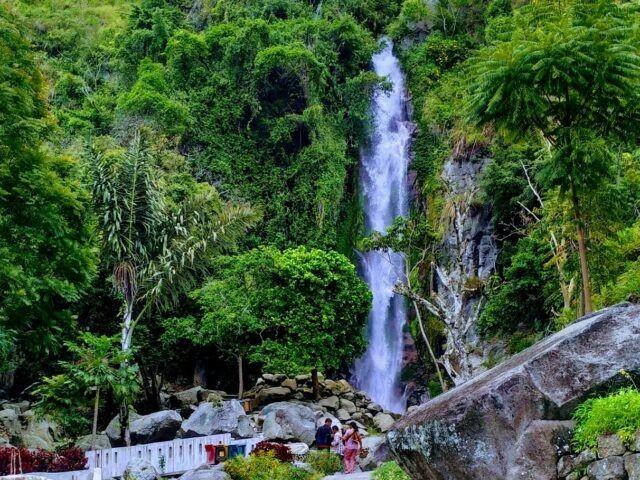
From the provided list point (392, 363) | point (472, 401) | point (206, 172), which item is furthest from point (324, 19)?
point (472, 401)

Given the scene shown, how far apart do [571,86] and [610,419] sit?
6.82 meters

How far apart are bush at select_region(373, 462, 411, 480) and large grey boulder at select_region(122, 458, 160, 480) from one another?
4.29 meters

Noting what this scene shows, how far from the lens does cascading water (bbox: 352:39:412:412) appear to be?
26.8 m

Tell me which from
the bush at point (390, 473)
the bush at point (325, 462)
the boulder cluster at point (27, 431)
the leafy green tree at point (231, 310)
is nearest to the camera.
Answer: the bush at point (390, 473)

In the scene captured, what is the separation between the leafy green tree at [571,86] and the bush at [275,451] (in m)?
7.07

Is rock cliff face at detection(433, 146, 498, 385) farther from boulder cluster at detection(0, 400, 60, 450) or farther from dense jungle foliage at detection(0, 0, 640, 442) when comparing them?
Answer: boulder cluster at detection(0, 400, 60, 450)

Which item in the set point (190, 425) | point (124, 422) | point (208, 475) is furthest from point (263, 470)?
point (190, 425)

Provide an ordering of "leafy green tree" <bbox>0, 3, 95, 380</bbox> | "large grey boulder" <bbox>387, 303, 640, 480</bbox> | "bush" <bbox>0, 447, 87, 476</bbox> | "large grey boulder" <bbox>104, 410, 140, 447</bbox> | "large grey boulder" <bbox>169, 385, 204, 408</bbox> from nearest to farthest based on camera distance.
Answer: "large grey boulder" <bbox>387, 303, 640, 480</bbox> < "leafy green tree" <bbox>0, 3, 95, 380</bbox> < "bush" <bbox>0, 447, 87, 476</bbox> < "large grey boulder" <bbox>104, 410, 140, 447</bbox> < "large grey boulder" <bbox>169, 385, 204, 408</bbox>

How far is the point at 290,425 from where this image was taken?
18141mm

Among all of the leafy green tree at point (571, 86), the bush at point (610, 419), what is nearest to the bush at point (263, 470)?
the leafy green tree at point (571, 86)

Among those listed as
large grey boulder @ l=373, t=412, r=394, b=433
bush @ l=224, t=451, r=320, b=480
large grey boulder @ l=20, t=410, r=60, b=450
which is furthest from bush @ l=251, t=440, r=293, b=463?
large grey boulder @ l=373, t=412, r=394, b=433

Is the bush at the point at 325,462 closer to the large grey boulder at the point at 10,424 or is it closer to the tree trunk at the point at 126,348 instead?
the tree trunk at the point at 126,348

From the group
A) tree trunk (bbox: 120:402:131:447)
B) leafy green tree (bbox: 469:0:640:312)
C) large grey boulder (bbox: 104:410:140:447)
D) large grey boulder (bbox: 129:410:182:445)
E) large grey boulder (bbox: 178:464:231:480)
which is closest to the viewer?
leafy green tree (bbox: 469:0:640:312)

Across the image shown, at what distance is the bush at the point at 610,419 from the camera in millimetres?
5156
